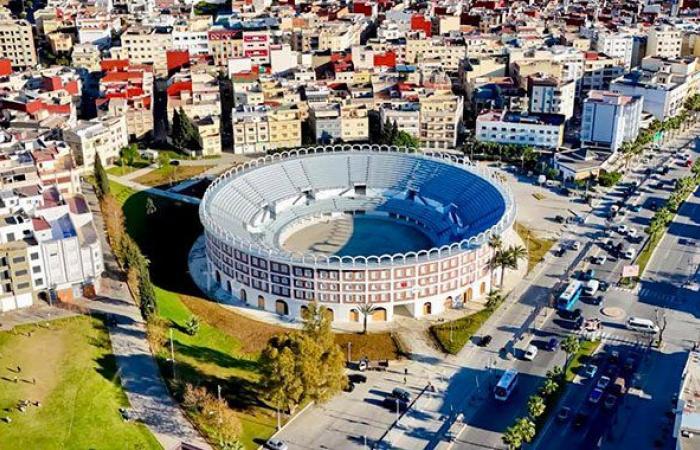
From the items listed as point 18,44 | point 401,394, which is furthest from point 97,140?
point 401,394

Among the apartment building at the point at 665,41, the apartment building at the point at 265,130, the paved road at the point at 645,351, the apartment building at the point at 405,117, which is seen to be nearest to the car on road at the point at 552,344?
the paved road at the point at 645,351

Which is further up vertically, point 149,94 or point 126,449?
point 149,94

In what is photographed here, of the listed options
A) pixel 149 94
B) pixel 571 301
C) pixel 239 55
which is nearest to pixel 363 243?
pixel 571 301

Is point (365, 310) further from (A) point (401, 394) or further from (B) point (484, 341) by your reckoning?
(B) point (484, 341)

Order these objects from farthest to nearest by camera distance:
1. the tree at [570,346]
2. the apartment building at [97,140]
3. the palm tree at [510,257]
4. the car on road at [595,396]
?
the apartment building at [97,140] → the palm tree at [510,257] → the tree at [570,346] → the car on road at [595,396]

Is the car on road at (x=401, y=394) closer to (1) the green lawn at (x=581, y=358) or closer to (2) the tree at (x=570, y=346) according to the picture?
(1) the green lawn at (x=581, y=358)

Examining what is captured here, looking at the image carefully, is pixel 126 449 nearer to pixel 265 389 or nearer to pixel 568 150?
pixel 265 389
